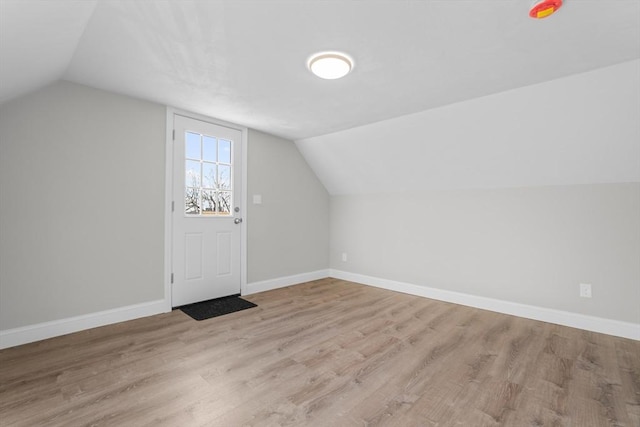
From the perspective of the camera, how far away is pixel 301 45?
6.35 feet

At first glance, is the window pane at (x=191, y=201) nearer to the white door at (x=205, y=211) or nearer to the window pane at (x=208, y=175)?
the white door at (x=205, y=211)

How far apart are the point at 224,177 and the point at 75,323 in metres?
2.05

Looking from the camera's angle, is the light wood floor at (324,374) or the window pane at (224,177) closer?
the light wood floor at (324,374)

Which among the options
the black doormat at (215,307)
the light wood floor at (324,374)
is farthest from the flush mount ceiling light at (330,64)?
the black doormat at (215,307)

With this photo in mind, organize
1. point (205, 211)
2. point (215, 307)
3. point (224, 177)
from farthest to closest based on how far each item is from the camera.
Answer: point (224, 177) → point (205, 211) → point (215, 307)

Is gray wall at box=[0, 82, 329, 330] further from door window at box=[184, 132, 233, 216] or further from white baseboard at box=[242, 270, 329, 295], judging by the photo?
white baseboard at box=[242, 270, 329, 295]

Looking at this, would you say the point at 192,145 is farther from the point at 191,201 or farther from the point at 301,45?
the point at 301,45

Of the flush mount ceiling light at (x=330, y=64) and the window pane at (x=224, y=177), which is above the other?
the flush mount ceiling light at (x=330, y=64)

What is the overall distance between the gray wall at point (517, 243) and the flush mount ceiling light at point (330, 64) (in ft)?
7.44

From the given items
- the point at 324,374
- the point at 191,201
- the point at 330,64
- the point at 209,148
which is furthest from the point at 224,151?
the point at 324,374

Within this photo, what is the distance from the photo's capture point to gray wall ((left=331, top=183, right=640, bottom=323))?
261 cm

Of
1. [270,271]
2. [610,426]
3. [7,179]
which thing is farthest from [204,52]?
[610,426]

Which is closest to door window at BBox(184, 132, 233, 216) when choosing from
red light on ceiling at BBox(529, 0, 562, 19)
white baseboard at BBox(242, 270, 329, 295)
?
white baseboard at BBox(242, 270, 329, 295)

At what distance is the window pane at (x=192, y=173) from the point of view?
329 cm
